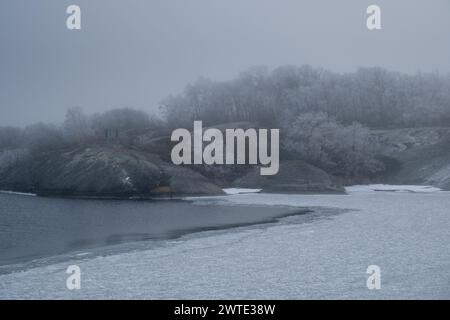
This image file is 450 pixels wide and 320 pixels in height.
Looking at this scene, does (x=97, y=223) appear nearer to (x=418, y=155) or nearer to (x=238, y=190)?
(x=238, y=190)

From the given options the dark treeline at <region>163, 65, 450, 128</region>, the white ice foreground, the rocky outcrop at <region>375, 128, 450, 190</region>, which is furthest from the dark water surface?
the dark treeline at <region>163, 65, 450, 128</region>

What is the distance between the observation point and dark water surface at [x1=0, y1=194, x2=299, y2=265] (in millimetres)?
19594

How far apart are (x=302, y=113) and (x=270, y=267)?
5486 cm

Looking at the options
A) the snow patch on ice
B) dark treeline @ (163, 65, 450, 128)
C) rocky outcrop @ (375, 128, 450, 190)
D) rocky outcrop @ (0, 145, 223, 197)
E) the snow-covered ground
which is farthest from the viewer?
dark treeline @ (163, 65, 450, 128)

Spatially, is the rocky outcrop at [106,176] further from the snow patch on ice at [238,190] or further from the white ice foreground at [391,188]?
the white ice foreground at [391,188]

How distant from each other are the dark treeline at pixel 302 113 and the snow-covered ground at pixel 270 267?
37477 millimetres

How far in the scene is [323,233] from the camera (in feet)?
71.1

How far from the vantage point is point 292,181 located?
5009 centimetres

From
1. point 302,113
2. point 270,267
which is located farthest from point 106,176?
point 270,267

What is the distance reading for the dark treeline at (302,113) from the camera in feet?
199

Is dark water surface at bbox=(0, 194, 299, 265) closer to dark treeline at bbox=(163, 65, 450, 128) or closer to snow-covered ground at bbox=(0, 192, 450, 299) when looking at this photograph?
snow-covered ground at bbox=(0, 192, 450, 299)

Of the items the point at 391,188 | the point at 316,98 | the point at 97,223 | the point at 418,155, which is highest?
the point at 316,98

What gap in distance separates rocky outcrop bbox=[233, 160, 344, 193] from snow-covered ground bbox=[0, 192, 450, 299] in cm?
2473
